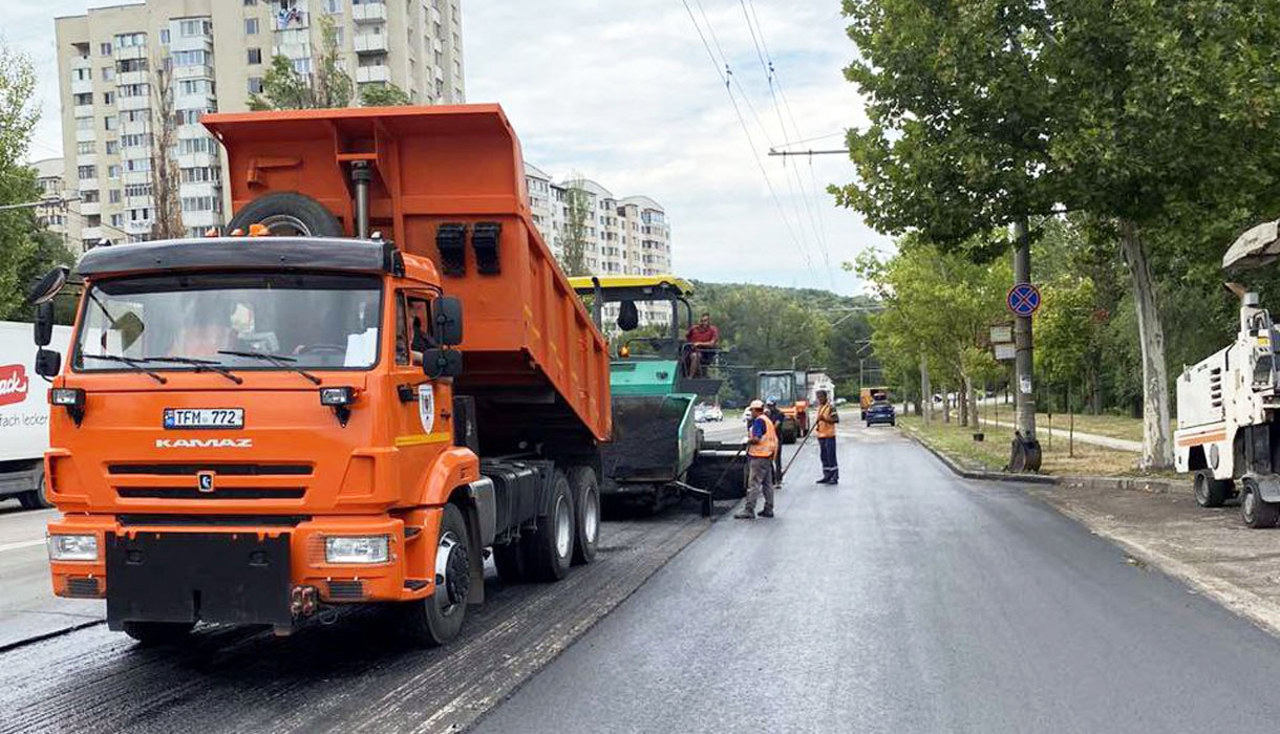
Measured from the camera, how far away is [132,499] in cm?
604

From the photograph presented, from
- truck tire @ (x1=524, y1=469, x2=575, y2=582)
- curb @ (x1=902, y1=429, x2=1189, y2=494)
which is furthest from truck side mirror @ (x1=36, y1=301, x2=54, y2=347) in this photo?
curb @ (x1=902, y1=429, x2=1189, y2=494)

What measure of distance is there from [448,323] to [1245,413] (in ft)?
31.8

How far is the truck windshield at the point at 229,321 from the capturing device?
6137 mm

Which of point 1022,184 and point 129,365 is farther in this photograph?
point 1022,184

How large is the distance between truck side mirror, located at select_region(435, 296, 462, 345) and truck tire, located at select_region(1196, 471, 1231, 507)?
36.0 feet

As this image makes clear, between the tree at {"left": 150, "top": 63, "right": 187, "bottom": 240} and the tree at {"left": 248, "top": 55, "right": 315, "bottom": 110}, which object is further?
the tree at {"left": 248, "top": 55, "right": 315, "bottom": 110}

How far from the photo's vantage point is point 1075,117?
16109mm

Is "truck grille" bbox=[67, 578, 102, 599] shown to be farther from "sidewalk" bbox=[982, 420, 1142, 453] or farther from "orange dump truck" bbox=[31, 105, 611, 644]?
"sidewalk" bbox=[982, 420, 1142, 453]

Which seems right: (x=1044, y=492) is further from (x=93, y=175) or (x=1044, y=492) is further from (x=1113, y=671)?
(x=93, y=175)

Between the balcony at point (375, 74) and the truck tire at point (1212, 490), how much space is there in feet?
198

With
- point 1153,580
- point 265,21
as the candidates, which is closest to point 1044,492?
point 1153,580

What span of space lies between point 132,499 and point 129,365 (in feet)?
2.50

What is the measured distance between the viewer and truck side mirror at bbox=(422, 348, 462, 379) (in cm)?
657

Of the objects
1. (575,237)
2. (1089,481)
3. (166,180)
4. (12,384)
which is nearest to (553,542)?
(1089,481)
